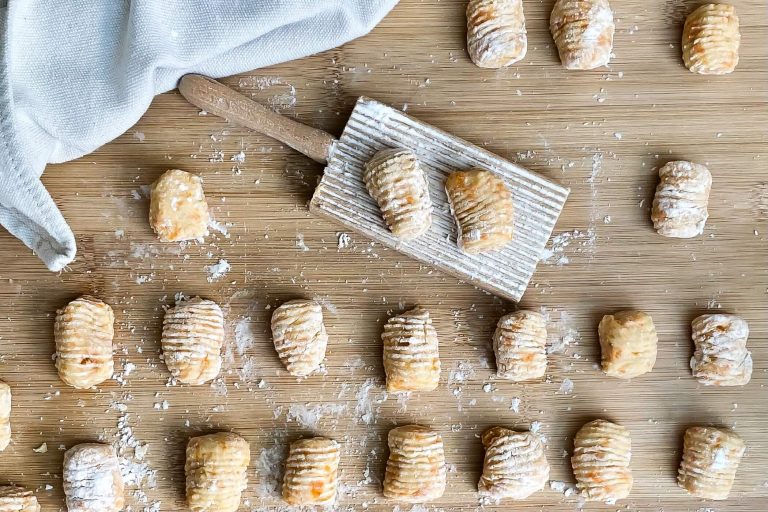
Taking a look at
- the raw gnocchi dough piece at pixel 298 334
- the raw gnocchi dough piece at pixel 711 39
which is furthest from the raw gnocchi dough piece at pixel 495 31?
the raw gnocchi dough piece at pixel 298 334

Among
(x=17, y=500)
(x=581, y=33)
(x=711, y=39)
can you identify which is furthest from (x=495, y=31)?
(x=17, y=500)

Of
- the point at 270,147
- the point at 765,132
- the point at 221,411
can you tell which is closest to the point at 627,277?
the point at 765,132

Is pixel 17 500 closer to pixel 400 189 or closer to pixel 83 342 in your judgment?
pixel 83 342

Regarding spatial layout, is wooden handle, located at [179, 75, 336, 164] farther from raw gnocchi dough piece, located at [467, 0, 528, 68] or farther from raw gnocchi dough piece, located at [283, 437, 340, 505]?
raw gnocchi dough piece, located at [283, 437, 340, 505]

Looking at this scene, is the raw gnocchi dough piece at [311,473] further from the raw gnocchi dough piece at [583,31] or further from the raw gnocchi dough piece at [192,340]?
the raw gnocchi dough piece at [583,31]

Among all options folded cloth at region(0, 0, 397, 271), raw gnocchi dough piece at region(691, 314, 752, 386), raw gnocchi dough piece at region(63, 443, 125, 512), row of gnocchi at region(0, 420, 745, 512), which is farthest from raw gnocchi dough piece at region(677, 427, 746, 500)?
raw gnocchi dough piece at region(63, 443, 125, 512)

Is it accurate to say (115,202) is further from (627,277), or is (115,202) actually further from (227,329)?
(627,277)
